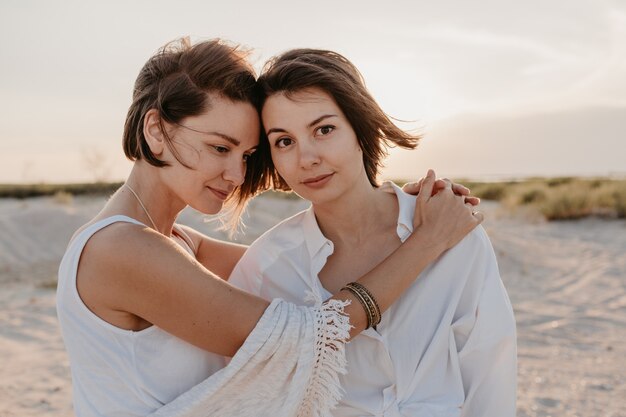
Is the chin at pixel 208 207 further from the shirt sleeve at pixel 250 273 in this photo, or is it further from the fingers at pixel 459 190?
the fingers at pixel 459 190

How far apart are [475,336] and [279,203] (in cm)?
1191

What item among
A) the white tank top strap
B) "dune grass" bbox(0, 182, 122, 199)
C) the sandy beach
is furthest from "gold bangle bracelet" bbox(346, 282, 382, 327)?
"dune grass" bbox(0, 182, 122, 199)

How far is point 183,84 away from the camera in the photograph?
2641mm

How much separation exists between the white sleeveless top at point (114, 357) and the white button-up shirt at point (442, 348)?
0.73m

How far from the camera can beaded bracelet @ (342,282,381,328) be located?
8.41 feet

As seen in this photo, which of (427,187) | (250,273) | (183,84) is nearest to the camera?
(183,84)

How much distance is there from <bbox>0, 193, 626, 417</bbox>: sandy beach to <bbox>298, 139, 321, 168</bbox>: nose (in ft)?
8.88

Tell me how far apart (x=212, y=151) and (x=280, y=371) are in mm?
941

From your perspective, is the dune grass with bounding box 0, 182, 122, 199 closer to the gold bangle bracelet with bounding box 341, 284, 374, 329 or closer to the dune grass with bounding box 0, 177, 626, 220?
the dune grass with bounding box 0, 177, 626, 220

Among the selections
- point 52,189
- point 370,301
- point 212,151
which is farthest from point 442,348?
point 52,189

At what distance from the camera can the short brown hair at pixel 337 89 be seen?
281 cm

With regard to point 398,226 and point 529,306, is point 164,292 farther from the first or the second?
point 529,306

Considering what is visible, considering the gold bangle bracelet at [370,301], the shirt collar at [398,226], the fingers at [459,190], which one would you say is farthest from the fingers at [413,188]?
the gold bangle bracelet at [370,301]

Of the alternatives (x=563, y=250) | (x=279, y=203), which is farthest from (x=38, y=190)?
(x=563, y=250)
